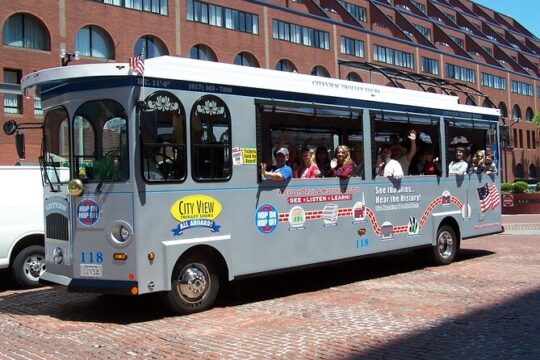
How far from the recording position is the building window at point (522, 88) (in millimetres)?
83062

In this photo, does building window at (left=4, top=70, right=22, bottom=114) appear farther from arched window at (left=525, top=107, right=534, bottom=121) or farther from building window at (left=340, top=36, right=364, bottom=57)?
arched window at (left=525, top=107, right=534, bottom=121)

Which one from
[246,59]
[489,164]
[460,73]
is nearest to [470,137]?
[489,164]

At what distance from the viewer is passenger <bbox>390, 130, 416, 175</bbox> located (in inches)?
418

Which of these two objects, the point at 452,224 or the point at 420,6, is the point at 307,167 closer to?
the point at 452,224

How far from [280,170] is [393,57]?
5853 cm

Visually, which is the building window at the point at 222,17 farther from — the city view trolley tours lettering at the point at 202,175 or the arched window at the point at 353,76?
the city view trolley tours lettering at the point at 202,175

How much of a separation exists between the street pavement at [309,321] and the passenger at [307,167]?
174 cm

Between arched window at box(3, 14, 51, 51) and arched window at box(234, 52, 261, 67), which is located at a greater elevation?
arched window at box(234, 52, 261, 67)

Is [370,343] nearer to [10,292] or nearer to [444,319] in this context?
[444,319]

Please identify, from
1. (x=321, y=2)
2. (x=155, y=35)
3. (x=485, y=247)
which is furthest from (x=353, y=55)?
(x=485, y=247)

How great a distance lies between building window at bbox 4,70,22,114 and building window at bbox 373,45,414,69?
121 ft

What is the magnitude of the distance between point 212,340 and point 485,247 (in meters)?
9.82

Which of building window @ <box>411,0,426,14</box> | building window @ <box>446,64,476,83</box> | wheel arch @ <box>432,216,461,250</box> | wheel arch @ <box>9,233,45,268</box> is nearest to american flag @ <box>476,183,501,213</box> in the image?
wheel arch @ <box>432,216,461,250</box>

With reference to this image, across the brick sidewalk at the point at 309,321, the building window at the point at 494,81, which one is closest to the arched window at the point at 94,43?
the brick sidewalk at the point at 309,321
